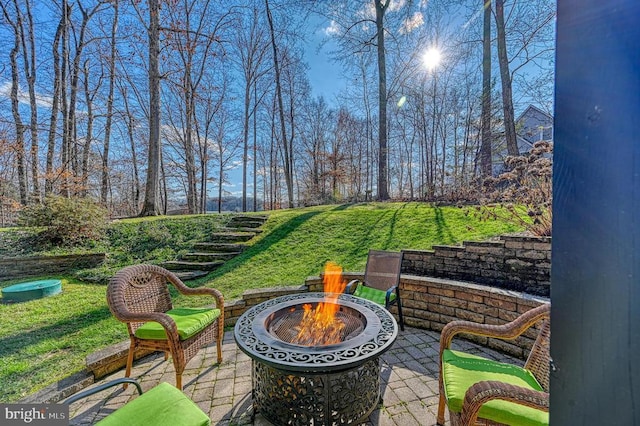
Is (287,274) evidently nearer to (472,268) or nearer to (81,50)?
(472,268)

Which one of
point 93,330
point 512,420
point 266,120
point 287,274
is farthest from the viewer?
point 266,120

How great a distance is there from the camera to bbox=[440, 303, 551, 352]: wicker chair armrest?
1.84m

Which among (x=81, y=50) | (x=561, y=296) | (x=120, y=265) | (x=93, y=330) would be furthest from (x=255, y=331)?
(x=81, y=50)

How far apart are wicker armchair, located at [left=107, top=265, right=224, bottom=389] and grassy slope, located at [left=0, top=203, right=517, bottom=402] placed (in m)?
0.64

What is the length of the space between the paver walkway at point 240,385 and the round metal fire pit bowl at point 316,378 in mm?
204

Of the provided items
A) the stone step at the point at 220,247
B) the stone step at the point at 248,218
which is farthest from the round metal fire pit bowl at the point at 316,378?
the stone step at the point at 248,218

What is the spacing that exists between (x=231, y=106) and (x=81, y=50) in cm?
657

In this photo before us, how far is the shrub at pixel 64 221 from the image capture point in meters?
5.77

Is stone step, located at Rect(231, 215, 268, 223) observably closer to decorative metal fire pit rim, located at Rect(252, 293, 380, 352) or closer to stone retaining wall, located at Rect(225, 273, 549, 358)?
stone retaining wall, located at Rect(225, 273, 549, 358)

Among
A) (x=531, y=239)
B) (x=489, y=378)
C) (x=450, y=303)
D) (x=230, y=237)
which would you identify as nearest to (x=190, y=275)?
(x=230, y=237)

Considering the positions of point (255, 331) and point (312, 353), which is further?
point (255, 331)

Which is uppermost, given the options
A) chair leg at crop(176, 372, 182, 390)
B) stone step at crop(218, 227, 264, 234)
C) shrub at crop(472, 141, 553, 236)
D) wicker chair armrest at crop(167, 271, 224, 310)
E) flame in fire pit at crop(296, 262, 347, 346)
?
shrub at crop(472, 141, 553, 236)

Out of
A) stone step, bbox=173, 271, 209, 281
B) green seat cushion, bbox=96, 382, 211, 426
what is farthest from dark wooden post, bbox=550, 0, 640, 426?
stone step, bbox=173, 271, 209, 281

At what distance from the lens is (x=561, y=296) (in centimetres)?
58
